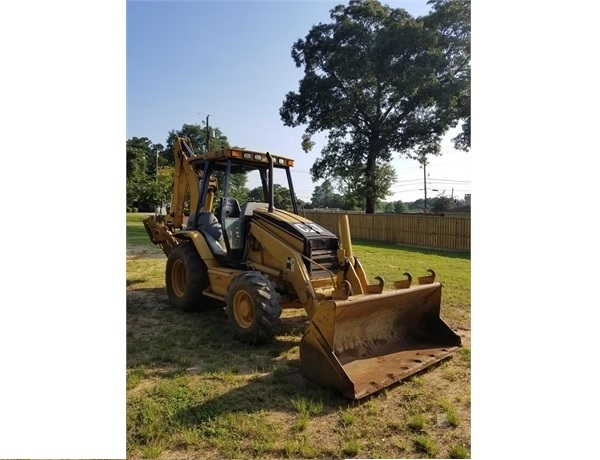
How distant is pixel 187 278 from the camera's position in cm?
541

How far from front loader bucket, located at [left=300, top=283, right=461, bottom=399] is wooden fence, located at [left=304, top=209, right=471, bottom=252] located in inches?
392

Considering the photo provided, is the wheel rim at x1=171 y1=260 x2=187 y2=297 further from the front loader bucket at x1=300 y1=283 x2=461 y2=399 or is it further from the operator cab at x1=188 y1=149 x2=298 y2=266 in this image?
the front loader bucket at x1=300 y1=283 x2=461 y2=399

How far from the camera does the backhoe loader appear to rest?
3316 mm

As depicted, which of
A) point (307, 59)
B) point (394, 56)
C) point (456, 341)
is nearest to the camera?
point (456, 341)

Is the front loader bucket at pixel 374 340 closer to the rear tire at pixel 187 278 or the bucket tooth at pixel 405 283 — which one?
the bucket tooth at pixel 405 283

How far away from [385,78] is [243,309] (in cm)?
1450

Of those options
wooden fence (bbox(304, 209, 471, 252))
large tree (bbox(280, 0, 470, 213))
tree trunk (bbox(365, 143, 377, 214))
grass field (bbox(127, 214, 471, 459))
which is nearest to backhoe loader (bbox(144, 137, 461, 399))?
grass field (bbox(127, 214, 471, 459))

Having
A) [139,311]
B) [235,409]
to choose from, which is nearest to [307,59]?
[139,311]

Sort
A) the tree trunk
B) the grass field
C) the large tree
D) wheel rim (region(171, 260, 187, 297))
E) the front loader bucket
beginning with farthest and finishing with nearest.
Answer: the tree trunk
the large tree
wheel rim (region(171, 260, 187, 297))
the front loader bucket
the grass field

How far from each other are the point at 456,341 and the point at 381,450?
194 centimetres

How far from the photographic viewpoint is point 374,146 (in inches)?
757

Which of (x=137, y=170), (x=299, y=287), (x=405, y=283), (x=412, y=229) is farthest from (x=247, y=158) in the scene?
(x=137, y=170)

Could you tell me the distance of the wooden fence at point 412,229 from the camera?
44.9 feet

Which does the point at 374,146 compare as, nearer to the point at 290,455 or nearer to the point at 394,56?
the point at 394,56
